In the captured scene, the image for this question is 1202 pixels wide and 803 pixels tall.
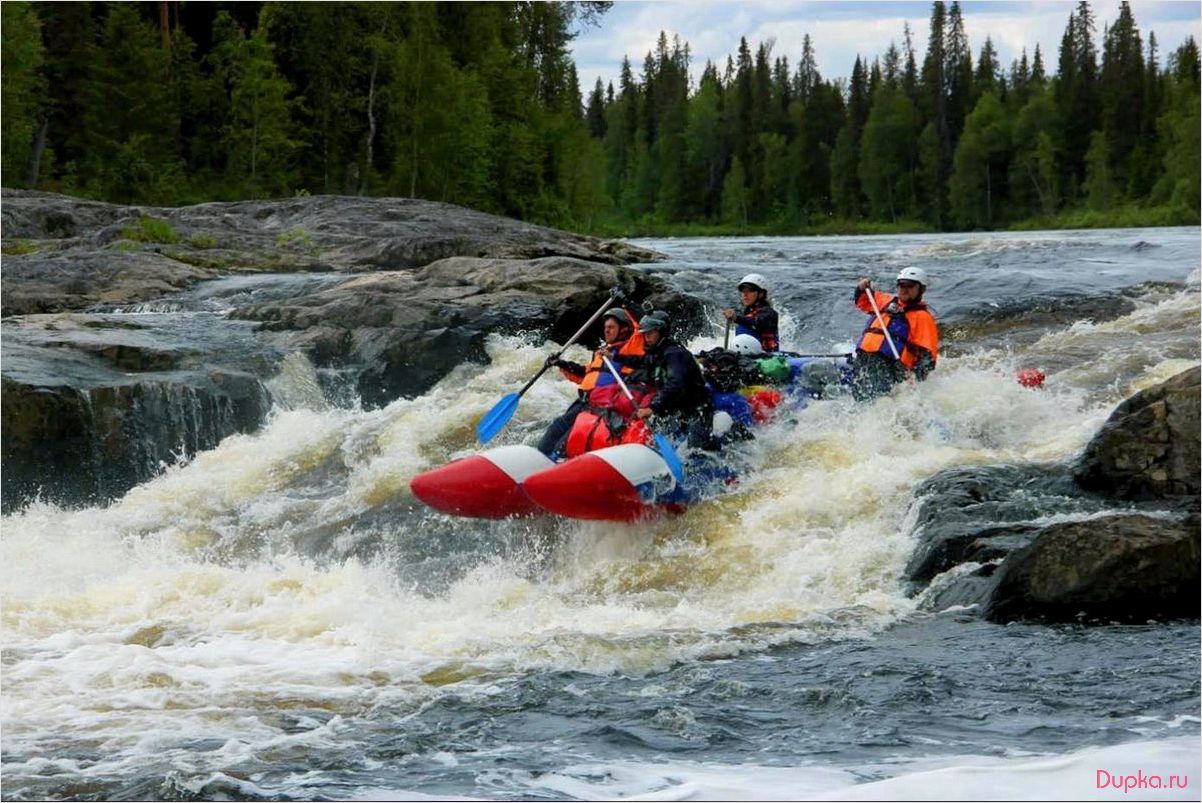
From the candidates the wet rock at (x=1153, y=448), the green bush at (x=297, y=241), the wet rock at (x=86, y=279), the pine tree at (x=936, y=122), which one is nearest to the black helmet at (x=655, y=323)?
the wet rock at (x=1153, y=448)

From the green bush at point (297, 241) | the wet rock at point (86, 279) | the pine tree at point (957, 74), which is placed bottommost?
the wet rock at point (86, 279)

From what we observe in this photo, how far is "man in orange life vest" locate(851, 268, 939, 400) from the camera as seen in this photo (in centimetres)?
1107

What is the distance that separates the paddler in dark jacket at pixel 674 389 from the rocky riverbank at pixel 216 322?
357 cm

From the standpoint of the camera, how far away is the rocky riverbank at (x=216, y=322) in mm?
11570

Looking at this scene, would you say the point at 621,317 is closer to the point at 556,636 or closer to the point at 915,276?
the point at 915,276

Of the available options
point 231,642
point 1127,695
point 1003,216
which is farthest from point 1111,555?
point 1003,216

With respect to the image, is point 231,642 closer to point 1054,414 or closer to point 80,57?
point 1054,414

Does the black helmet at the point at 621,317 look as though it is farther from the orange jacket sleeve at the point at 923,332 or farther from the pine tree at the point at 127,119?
the pine tree at the point at 127,119

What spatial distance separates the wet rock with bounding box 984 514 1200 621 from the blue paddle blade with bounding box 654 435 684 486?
2411mm

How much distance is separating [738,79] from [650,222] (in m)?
8.96

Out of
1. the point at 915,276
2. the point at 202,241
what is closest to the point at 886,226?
the point at 202,241

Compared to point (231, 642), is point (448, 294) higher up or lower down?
higher up

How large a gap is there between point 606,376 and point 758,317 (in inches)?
90.2

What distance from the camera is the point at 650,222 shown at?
7481 cm
